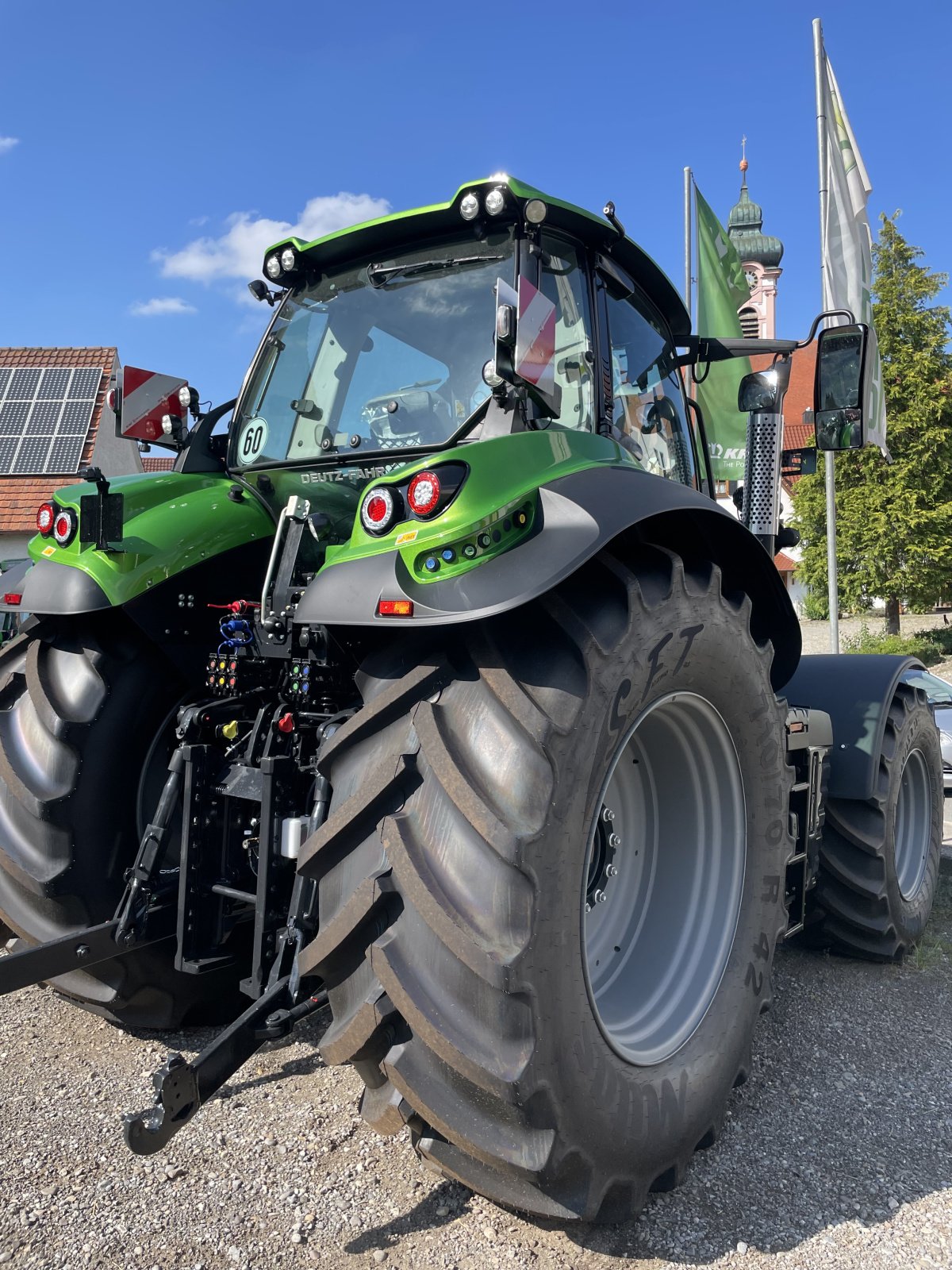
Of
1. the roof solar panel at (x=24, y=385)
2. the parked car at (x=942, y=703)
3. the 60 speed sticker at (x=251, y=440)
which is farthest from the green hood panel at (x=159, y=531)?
the roof solar panel at (x=24, y=385)

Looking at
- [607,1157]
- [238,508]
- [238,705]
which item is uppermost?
[238,508]

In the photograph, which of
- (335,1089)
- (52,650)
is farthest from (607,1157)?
(52,650)

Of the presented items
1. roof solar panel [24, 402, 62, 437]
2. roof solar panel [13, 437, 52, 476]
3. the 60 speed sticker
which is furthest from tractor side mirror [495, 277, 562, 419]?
roof solar panel [24, 402, 62, 437]

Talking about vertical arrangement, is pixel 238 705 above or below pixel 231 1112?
above

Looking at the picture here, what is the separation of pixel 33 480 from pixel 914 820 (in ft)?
61.7

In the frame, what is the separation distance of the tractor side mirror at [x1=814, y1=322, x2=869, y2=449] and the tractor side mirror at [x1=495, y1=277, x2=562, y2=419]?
5.55 ft

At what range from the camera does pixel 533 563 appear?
1.86 meters

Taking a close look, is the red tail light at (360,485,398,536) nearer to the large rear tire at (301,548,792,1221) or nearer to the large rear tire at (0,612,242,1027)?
the large rear tire at (301,548,792,1221)

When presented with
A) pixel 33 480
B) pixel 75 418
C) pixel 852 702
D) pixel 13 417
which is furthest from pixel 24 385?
pixel 852 702

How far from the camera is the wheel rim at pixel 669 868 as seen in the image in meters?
2.50

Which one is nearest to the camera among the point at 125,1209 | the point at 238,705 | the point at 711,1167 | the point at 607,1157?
the point at 607,1157

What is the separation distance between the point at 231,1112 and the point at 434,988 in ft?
3.78

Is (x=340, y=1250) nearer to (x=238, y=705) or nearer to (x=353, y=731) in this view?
(x=353, y=731)

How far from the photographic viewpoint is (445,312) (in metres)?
2.83
